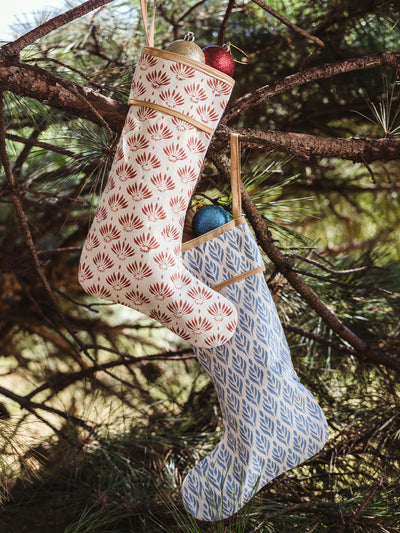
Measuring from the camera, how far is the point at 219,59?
0.62 m

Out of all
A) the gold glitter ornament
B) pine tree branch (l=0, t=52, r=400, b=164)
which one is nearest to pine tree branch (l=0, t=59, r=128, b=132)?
pine tree branch (l=0, t=52, r=400, b=164)

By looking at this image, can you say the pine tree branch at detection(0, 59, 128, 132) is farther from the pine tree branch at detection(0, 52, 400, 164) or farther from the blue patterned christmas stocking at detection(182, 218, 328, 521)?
the blue patterned christmas stocking at detection(182, 218, 328, 521)

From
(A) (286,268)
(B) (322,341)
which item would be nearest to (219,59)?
(A) (286,268)

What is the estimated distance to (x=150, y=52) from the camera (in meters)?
0.60

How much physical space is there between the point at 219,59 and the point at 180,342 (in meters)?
0.92

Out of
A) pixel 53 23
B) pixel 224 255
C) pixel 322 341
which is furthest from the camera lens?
pixel 322 341

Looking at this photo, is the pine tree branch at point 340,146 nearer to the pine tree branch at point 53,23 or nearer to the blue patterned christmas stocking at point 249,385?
the blue patterned christmas stocking at point 249,385

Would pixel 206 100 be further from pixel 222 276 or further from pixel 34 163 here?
pixel 34 163

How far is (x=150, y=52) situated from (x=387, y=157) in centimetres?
38

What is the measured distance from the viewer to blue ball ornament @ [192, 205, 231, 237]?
69cm

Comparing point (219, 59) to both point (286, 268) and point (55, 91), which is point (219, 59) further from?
point (286, 268)

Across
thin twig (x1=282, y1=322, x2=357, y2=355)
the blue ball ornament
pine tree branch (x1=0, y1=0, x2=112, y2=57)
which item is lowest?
the blue ball ornament

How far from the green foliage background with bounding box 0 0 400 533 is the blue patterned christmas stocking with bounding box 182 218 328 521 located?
0.06m

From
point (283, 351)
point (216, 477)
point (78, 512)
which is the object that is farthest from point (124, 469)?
point (283, 351)
